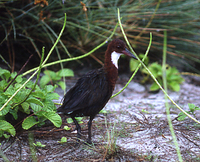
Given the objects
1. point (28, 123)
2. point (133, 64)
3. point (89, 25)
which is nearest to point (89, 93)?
point (28, 123)

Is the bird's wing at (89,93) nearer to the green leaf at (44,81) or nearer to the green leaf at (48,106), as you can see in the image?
the green leaf at (48,106)

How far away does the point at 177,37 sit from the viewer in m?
3.97

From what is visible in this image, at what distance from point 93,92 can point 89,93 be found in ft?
0.12

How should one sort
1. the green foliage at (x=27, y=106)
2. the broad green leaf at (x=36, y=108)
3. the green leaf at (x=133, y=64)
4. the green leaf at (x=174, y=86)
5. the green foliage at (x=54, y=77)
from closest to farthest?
the green foliage at (x=27, y=106)
the broad green leaf at (x=36, y=108)
the green foliage at (x=54, y=77)
the green leaf at (x=174, y=86)
the green leaf at (x=133, y=64)

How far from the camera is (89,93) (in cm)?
212

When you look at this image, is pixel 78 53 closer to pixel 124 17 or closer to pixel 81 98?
pixel 124 17

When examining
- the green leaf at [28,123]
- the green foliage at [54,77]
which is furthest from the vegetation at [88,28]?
the green leaf at [28,123]

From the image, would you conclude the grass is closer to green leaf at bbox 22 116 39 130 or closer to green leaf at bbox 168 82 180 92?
green leaf at bbox 168 82 180 92

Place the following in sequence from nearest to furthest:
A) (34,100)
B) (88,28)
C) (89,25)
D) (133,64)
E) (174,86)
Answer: (34,100), (88,28), (89,25), (174,86), (133,64)

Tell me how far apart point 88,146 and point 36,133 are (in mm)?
500

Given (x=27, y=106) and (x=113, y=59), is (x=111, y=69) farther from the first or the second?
(x=27, y=106)

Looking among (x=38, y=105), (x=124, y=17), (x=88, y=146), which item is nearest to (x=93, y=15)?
(x=124, y=17)

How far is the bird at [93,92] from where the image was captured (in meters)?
2.10

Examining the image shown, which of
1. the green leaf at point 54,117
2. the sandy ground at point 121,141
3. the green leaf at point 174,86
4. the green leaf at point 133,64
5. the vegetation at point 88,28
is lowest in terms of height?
the sandy ground at point 121,141
